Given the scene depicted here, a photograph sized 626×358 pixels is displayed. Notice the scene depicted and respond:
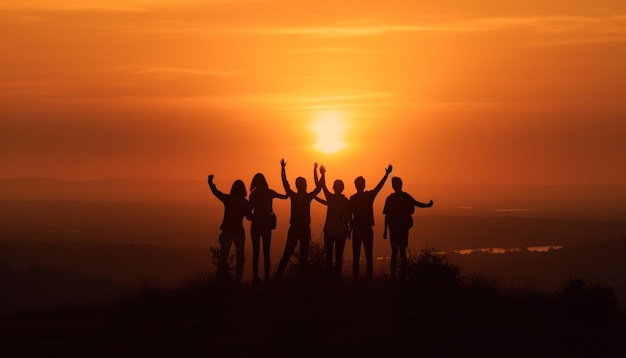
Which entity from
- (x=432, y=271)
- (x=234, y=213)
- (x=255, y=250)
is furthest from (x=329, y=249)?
(x=432, y=271)

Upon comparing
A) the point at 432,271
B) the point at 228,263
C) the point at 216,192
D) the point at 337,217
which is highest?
the point at 216,192

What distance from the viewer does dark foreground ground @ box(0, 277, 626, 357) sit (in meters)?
23.5

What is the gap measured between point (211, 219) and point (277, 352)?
4792 inches

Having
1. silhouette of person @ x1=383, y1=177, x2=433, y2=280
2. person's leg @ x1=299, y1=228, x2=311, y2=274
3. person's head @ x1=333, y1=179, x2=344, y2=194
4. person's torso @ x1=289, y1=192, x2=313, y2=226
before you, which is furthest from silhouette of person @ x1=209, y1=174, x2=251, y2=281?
silhouette of person @ x1=383, y1=177, x2=433, y2=280

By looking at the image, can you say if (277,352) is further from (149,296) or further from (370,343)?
(149,296)

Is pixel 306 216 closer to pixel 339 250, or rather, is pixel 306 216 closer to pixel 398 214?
pixel 339 250

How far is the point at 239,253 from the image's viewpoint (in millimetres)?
28547

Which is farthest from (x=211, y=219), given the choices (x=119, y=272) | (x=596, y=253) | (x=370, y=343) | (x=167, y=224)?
(x=370, y=343)

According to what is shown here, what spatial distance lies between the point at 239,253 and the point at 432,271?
4.78 metres

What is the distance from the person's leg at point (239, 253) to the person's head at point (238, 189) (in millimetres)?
987

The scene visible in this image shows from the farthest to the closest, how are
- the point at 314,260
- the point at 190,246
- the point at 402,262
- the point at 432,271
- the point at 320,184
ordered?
the point at 190,246, the point at 314,260, the point at 432,271, the point at 402,262, the point at 320,184

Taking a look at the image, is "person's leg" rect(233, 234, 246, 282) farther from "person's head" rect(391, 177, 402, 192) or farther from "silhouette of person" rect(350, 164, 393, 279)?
"person's head" rect(391, 177, 402, 192)

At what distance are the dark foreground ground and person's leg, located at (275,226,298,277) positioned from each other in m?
0.74

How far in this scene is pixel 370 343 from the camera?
23625mm
